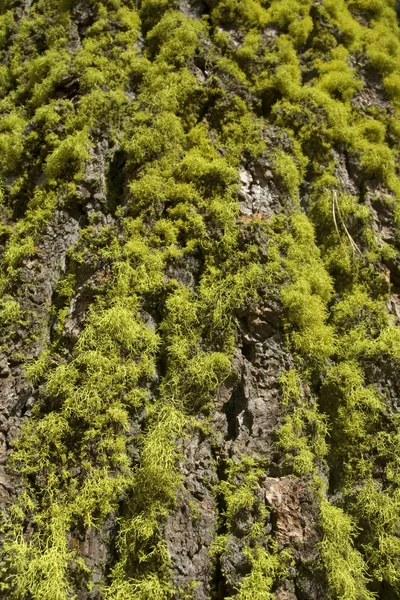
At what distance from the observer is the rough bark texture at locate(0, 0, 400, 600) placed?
8.54 feet

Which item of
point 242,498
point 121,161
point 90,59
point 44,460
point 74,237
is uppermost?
point 90,59

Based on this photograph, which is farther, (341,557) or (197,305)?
(197,305)

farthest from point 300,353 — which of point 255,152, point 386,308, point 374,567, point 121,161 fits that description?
point 121,161

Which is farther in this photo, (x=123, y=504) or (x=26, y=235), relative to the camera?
(x=26, y=235)

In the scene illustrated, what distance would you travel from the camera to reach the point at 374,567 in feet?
9.18

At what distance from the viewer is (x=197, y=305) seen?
308 cm

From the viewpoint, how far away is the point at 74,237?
3328 mm

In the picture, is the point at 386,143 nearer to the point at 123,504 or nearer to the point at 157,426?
the point at 157,426

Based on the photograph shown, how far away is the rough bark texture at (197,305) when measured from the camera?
2604mm

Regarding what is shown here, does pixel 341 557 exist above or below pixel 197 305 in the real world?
below

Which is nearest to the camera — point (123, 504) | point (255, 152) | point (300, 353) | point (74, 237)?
point (123, 504)

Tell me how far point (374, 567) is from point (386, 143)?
10.2ft

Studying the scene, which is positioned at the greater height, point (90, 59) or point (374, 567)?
point (90, 59)

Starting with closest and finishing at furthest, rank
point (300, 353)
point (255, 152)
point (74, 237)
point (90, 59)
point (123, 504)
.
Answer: point (123, 504)
point (300, 353)
point (74, 237)
point (255, 152)
point (90, 59)
